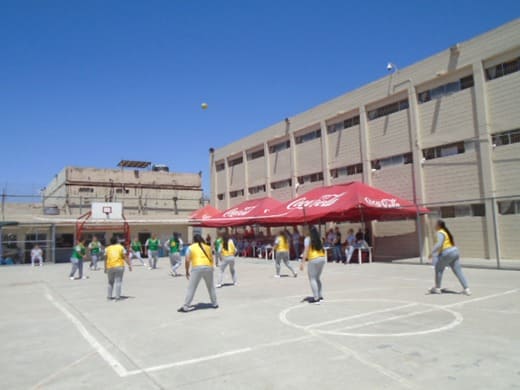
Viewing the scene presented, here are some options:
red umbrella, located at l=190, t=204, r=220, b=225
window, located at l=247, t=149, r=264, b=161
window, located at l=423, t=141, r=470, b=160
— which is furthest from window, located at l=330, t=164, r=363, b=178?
red umbrella, located at l=190, t=204, r=220, b=225

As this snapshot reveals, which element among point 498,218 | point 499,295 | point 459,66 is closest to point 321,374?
point 499,295

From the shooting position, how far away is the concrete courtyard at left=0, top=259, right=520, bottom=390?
184 inches

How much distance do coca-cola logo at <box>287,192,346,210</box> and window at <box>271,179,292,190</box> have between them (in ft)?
24.8

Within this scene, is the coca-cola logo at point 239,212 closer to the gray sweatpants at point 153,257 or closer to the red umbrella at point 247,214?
the red umbrella at point 247,214

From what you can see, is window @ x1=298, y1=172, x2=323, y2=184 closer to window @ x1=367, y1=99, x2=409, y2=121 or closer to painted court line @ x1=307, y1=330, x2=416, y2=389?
window @ x1=367, y1=99, x2=409, y2=121

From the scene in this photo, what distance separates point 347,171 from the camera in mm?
26688

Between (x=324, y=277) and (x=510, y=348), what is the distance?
9.41 meters

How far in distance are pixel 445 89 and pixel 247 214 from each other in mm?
13956

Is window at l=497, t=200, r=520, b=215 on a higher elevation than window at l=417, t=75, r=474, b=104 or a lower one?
lower

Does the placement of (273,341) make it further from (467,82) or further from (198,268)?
(467,82)

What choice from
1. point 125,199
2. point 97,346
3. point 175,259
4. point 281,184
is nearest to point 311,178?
point 281,184

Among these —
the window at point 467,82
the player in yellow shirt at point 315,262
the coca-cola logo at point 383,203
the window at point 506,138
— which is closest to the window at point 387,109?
the window at point 467,82

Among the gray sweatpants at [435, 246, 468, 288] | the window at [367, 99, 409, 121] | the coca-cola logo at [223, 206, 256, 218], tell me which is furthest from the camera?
the coca-cola logo at [223, 206, 256, 218]

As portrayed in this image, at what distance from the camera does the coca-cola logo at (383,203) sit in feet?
64.7
